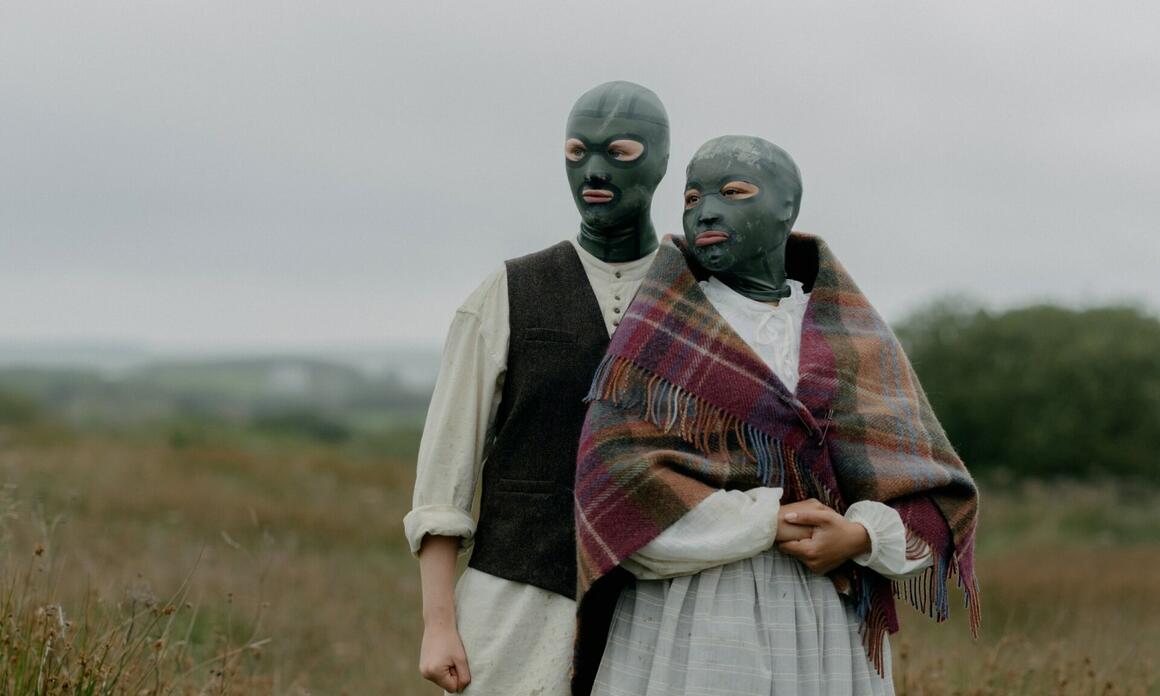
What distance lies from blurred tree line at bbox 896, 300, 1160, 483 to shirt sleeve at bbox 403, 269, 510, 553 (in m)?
18.5

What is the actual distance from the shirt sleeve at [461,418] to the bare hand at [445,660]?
0.21 m

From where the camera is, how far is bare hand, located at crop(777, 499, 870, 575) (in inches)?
109

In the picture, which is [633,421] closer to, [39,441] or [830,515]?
[830,515]

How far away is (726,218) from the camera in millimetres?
2910

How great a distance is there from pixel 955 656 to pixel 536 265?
281cm

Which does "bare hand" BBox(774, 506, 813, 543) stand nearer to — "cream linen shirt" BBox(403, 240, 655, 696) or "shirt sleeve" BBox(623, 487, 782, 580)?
"shirt sleeve" BBox(623, 487, 782, 580)

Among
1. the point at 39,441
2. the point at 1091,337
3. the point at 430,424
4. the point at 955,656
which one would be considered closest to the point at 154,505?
the point at 39,441

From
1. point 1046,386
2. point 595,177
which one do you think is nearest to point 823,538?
point 595,177

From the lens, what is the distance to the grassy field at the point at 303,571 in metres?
4.45

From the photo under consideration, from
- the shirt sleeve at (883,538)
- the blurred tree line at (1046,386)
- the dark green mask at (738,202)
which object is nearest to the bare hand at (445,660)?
the shirt sleeve at (883,538)

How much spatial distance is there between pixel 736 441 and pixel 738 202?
508 mm

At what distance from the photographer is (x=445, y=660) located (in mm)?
3076

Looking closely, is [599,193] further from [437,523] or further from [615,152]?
[437,523]

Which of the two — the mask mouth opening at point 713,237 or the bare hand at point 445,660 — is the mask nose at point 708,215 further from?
the bare hand at point 445,660
